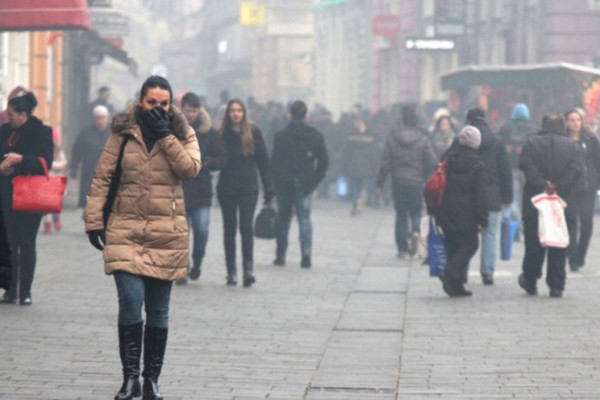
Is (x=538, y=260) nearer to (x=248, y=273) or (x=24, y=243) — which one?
(x=248, y=273)

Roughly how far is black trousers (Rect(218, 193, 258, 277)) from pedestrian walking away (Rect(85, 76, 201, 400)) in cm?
611

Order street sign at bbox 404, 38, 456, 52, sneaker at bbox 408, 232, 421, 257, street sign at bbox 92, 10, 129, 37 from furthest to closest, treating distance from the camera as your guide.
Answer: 1. street sign at bbox 404, 38, 456, 52
2. street sign at bbox 92, 10, 129, 37
3. sneaker at bbox 408, 232, 421, 257

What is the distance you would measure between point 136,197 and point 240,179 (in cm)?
621

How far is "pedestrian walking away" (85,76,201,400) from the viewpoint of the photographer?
27.5ft

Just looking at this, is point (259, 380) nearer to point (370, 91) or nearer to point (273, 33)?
point (370, 91)

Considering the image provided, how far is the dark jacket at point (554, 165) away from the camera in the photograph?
14.1 m

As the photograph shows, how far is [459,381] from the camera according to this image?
9281mm

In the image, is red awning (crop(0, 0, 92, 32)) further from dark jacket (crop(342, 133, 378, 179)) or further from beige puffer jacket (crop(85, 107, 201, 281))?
dark jacket (crop(342, 133, 378, 179))

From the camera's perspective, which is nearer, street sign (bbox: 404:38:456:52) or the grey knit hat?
the grey knit hat

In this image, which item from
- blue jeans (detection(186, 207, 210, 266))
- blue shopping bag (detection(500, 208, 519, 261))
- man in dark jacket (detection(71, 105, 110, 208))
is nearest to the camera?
blue jeans (detection(186, 207, 210, 266))

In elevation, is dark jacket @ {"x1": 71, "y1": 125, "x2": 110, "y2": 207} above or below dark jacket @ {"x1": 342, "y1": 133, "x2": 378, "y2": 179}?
above

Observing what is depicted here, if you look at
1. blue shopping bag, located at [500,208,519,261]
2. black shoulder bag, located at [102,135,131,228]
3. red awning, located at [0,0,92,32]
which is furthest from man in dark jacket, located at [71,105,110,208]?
black shoulder bag, located at [102,135,131,228]

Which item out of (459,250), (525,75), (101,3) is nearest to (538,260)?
(459,250)

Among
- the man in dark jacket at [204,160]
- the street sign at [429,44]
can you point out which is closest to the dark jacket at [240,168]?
the man in dark jacket at [204,160]
